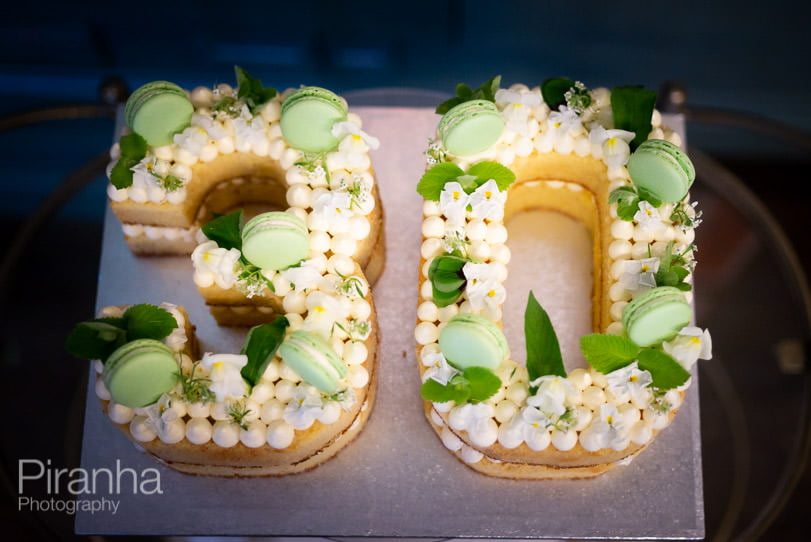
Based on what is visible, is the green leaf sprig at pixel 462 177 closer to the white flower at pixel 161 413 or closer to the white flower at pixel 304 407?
the white flower at pixel 304 407

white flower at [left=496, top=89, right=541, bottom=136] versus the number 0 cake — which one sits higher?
white flower at [left=496, top=89, right=541, bottom=136]

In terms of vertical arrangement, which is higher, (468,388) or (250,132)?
(250,132)

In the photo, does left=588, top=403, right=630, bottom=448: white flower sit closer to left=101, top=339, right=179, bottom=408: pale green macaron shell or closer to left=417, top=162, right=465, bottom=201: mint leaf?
left=417, top=162, right=465, bottom=201: mint leaf

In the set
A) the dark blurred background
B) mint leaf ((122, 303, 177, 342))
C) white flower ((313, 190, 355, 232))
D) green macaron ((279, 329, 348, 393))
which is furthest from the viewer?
the dark blurred background

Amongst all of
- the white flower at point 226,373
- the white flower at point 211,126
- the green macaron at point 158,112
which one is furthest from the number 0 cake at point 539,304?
the green macaron at point 158,112

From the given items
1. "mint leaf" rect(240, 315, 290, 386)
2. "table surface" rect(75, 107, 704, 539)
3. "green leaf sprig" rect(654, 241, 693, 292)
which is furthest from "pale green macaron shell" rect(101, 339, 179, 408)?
"green leaf sprig" rect(654, 241, 693, 292)

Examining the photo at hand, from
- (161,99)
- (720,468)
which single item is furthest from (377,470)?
(720,468)

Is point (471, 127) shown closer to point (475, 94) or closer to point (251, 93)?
point (475, 94)

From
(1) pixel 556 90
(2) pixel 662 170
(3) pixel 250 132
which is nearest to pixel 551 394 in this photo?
(2) pixel 662 170

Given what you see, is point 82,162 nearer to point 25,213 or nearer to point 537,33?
point 25,213
